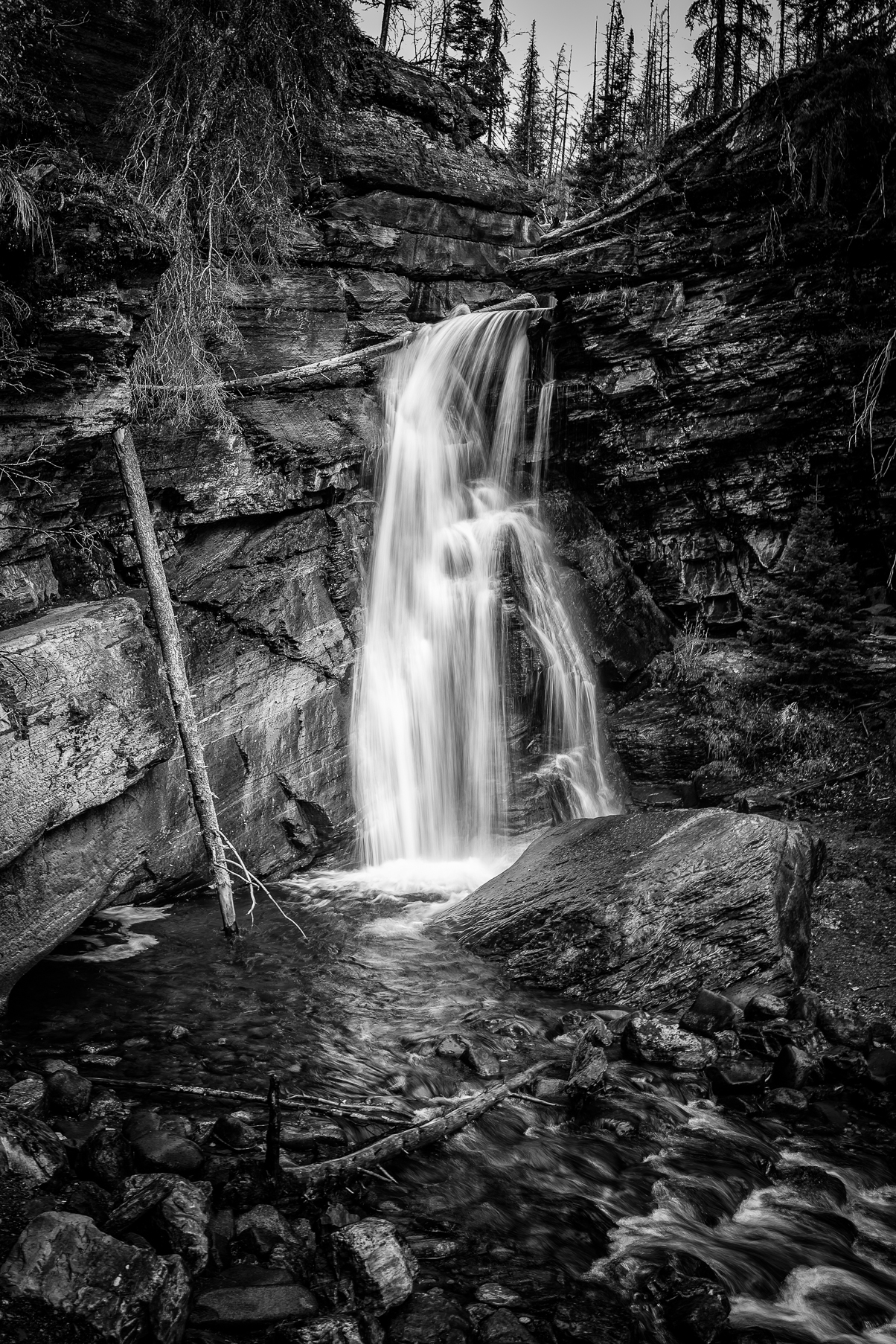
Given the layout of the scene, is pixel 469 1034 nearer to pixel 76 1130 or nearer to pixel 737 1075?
pixel 737 1075

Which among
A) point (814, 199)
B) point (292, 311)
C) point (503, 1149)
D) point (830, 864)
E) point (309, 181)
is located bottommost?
point (503, 1149)

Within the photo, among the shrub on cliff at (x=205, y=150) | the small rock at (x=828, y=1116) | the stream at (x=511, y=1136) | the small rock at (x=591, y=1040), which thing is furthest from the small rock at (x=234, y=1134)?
the shrub on cliff at (x=205, y=150)

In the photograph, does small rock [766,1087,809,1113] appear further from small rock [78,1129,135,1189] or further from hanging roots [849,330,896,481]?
hanging roots [849,330,896,481]

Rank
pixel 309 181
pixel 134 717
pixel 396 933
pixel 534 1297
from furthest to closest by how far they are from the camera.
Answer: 1. pixel 309 181
2. pixel 396 933
3. pixel 134 717
4. pixel 534 1297

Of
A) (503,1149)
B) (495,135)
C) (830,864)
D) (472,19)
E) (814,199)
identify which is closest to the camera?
(503,1149)

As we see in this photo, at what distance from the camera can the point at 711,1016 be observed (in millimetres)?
6961

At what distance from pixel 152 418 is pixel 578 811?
8139 mm

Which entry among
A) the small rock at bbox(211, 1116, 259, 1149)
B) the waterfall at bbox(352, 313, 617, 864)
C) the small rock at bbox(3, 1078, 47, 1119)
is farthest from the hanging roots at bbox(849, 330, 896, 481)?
the small rock at bbox(3, 1078, 47, 1119)

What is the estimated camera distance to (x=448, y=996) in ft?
25.8

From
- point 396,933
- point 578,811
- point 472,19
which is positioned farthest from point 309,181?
point 472,19

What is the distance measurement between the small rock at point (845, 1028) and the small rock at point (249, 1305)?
4.77m

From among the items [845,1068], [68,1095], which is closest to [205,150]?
[68,1095]

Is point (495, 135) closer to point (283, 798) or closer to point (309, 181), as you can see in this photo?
point (309, 181)

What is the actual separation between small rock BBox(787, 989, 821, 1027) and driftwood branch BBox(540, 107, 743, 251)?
1230cm
